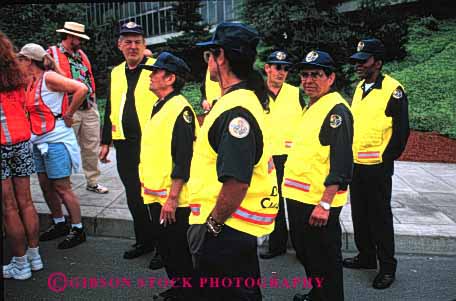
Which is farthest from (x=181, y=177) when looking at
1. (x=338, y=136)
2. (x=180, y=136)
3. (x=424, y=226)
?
(x=424, y=226)

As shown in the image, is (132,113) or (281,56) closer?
(132,113)

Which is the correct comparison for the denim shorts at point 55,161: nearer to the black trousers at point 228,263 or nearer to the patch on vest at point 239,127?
the black trousers at point 228,263

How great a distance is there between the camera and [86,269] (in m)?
4.00

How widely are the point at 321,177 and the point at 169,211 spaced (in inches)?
42.4

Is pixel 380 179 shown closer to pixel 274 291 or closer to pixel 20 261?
pixel 274 291

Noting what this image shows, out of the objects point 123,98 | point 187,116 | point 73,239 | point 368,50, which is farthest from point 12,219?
point 368,50

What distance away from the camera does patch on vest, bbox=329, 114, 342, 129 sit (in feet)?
9.53

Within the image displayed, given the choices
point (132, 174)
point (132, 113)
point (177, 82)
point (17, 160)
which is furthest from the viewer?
point (132, 174)

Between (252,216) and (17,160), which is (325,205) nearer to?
(252,216)

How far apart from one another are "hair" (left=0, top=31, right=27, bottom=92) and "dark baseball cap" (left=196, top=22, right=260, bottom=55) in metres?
1.93

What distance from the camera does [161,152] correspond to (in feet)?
10.4

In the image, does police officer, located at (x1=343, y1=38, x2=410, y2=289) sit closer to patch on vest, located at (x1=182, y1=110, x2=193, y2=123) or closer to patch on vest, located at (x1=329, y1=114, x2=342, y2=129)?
patch on vest, located at (x1=329, y1=114, x2=342, y2=129)

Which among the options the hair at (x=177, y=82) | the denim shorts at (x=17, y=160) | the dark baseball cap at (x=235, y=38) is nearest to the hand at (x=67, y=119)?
the denim shorts at (x=17, y=160)

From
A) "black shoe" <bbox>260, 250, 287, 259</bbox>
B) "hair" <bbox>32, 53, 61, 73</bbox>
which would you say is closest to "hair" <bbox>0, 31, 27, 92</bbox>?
"hair" <bbox>32, 53, 61, 73</bbox>
